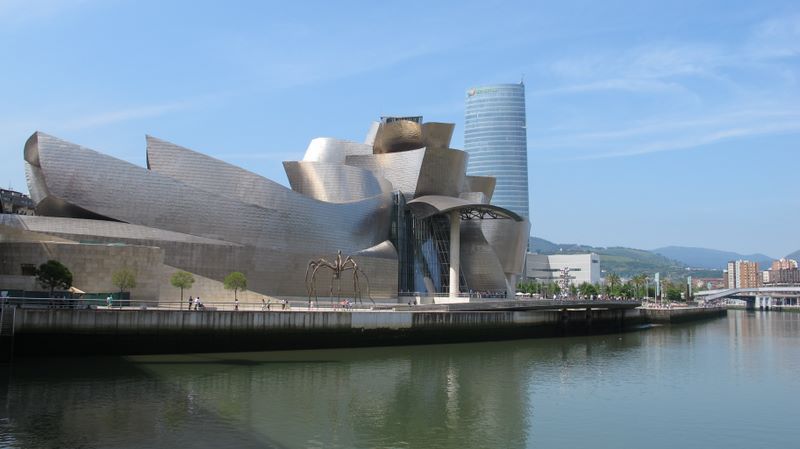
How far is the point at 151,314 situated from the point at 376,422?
14.1 m

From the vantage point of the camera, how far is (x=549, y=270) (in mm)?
144875

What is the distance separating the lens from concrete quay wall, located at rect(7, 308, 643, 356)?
26594mm

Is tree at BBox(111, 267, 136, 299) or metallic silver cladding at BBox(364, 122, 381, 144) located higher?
metallic silver cladding at BBox(364, 122, 381, 144)

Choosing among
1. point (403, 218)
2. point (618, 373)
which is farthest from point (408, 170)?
point (618, 373)

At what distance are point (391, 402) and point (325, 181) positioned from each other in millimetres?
32159

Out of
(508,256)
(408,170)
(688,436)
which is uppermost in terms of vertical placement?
(408,170)

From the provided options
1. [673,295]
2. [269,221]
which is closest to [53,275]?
[269,221]

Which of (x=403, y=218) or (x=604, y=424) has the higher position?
(x=403, y=218)

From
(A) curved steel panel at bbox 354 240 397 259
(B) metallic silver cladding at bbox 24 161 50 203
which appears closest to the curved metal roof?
(A) curved steel panel at bbox 354 240 397 259

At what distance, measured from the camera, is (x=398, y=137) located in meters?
58.9

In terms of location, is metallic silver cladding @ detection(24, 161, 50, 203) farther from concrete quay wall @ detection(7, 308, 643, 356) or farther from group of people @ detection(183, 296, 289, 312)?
concrete quay wall @ detection(7, 308, 643, 356)

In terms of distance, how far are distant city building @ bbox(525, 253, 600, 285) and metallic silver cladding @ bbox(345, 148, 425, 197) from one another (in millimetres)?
89671

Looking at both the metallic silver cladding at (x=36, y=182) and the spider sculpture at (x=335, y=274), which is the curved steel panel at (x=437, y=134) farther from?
the metallic silver cladding at (x=36, y=182)

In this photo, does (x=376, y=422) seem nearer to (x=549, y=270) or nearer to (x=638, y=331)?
(x=638, y=331)
